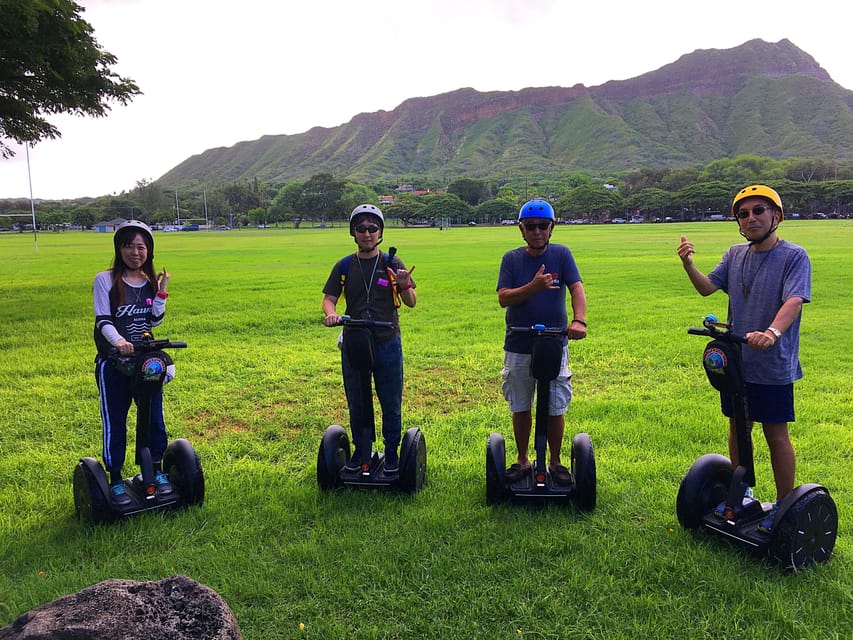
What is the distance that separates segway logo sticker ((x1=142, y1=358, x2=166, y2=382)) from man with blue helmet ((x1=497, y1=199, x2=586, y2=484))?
250 centimetres

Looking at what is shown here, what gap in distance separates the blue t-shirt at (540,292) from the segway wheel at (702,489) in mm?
1360

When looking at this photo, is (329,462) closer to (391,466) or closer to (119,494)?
(391,466)

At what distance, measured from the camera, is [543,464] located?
4184 millimetres

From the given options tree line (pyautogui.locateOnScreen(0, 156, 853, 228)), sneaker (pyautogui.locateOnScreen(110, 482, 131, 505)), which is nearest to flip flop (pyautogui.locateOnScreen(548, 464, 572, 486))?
sneaker (pyautogui.locateOnScreen(110, 482, 131, 505))

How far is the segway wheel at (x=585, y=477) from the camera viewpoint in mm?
4098

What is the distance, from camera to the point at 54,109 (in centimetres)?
1591

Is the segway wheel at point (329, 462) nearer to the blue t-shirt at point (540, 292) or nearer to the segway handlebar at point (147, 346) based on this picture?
the segway handlebar at point (147, 346)

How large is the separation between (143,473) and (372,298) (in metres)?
2.17

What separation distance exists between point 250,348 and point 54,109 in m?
11.7

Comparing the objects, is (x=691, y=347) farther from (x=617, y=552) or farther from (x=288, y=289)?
(x=288, y=289)

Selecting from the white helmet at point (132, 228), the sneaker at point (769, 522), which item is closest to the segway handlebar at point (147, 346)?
the white helmet at point (132, 228)

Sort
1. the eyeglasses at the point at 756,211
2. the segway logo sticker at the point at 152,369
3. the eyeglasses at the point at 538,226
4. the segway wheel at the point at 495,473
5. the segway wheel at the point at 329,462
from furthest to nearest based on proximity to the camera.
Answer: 1. the segway wheel at the point at 329,462
2. the segway wheel at the point at 495,473
3. the eyeglasses at the point at 538,226
4. the segway logo sticker at the point at 152,369
5. the eyeglasses at the point at 756,211

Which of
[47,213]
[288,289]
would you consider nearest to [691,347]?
[288,289]

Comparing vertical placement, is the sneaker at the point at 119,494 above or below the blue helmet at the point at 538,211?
below
